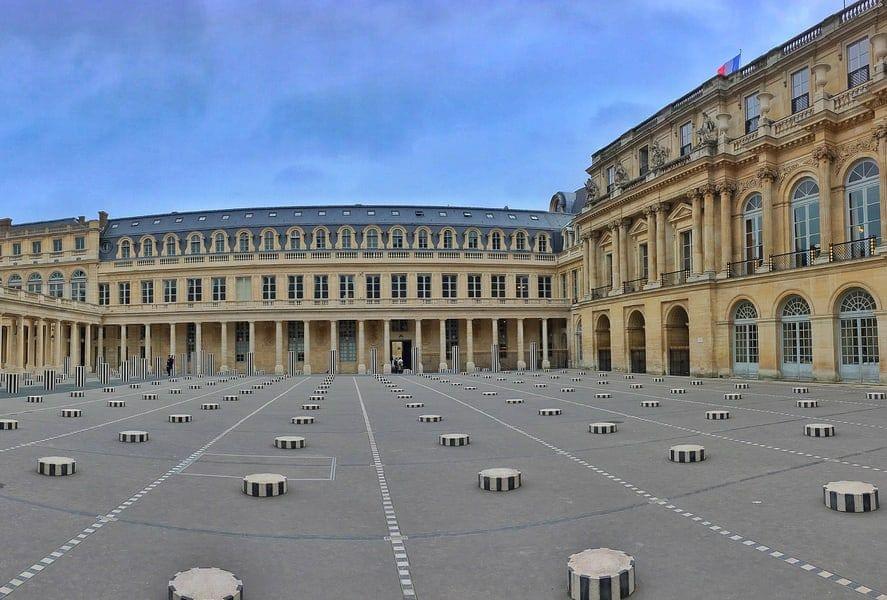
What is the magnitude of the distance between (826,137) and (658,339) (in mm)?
19310

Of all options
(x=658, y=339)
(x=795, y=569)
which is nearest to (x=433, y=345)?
(x=658, y=339)

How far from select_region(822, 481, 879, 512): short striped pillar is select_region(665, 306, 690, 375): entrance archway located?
42288 mm

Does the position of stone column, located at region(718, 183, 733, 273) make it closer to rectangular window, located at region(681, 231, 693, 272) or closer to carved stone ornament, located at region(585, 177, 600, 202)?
rectangular window, located at region(681, 231, 693, 272)

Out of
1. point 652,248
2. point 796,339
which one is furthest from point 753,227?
point 652,248

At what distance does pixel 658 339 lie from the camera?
163ft

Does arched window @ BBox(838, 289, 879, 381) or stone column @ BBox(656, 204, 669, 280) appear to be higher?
stone column @ BBox(656, 204, 669, 280)

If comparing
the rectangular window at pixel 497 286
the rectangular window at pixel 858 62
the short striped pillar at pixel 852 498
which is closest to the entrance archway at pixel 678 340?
the rectangular window at pixel 858 62

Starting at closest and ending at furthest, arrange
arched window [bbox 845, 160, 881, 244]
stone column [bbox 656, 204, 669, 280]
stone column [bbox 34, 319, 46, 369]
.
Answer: arched window [bbox 845, 160, 881, 244] < stone column [bbox 656, 204, 669, 280] < stone column [bbox 34, 319, 46, 369]

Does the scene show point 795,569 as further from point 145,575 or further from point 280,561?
point 145,575

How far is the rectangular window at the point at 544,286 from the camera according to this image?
76875 mm

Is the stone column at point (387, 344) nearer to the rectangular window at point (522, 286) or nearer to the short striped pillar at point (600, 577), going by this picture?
the rectangular window at point (522, 286)

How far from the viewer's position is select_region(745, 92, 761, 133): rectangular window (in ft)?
143

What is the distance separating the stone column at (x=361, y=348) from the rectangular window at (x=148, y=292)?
85.3 ft

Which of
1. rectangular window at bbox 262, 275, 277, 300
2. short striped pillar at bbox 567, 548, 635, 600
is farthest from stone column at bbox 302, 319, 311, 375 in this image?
short striped pillar at bbox 567, 548, 635, 600
